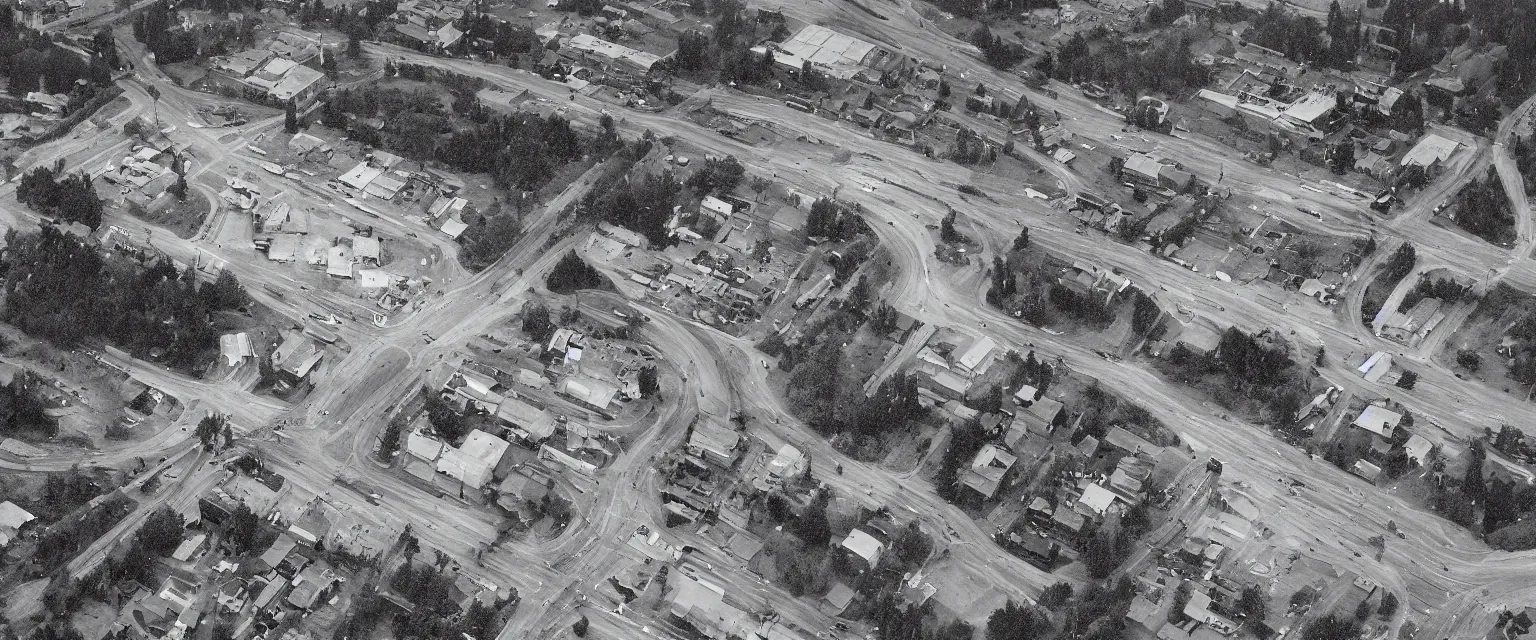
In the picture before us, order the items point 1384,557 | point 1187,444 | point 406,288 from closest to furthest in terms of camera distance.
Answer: point 1384,557, point 1187,444, point 406,288

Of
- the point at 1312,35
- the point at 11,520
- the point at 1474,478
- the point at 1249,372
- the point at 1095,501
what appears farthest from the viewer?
the point at 1312,35

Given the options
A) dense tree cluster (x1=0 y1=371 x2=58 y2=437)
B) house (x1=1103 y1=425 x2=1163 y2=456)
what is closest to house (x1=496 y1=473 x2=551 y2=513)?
dense tree cluster (x1=0 y1=371 x2=58 y2=437)

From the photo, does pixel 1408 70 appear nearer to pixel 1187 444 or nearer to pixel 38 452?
pixel 1187 444

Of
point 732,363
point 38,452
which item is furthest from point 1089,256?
point 38,452

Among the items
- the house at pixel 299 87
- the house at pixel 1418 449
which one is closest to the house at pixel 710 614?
the house at pixel 1418 449

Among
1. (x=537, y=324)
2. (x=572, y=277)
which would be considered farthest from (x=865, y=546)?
(x=572, y=277)

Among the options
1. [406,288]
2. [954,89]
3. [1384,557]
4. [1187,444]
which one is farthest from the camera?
[954,89]

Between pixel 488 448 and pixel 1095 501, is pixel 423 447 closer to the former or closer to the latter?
pixel 488 448
